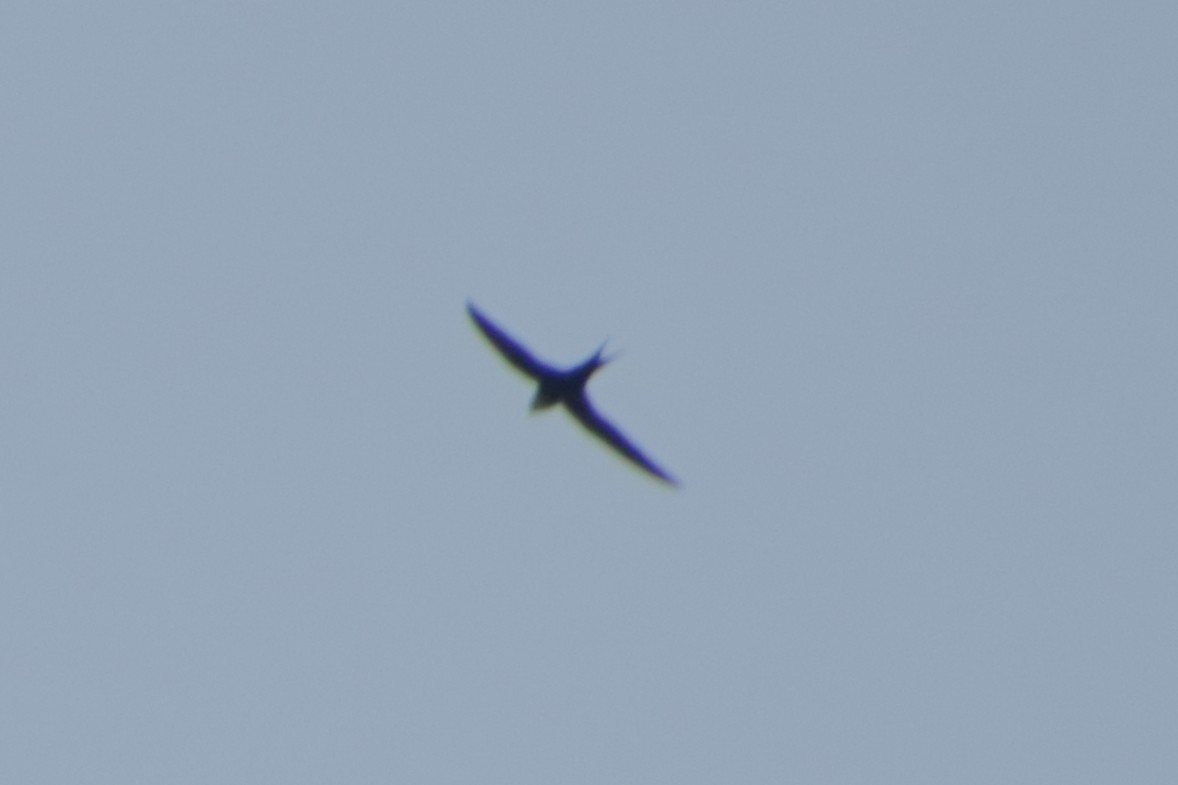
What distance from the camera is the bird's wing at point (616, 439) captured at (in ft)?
93.6

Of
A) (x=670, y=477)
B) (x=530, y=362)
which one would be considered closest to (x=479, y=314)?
(x=530, y=362)

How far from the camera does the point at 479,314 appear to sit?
92.9 ft

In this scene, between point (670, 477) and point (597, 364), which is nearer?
point (597, 364)

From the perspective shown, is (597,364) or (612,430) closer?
(597,364)

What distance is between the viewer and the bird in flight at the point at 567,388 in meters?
27.5

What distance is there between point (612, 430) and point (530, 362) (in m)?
1.49

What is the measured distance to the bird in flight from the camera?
1081 inches

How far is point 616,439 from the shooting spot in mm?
28797

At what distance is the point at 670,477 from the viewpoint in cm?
2858

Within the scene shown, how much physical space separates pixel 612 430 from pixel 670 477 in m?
0.92

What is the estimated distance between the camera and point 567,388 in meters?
27.6

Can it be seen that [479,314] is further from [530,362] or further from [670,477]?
[670,477]

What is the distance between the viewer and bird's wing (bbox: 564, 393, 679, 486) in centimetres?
2854

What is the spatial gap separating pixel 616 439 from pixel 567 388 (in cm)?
145
